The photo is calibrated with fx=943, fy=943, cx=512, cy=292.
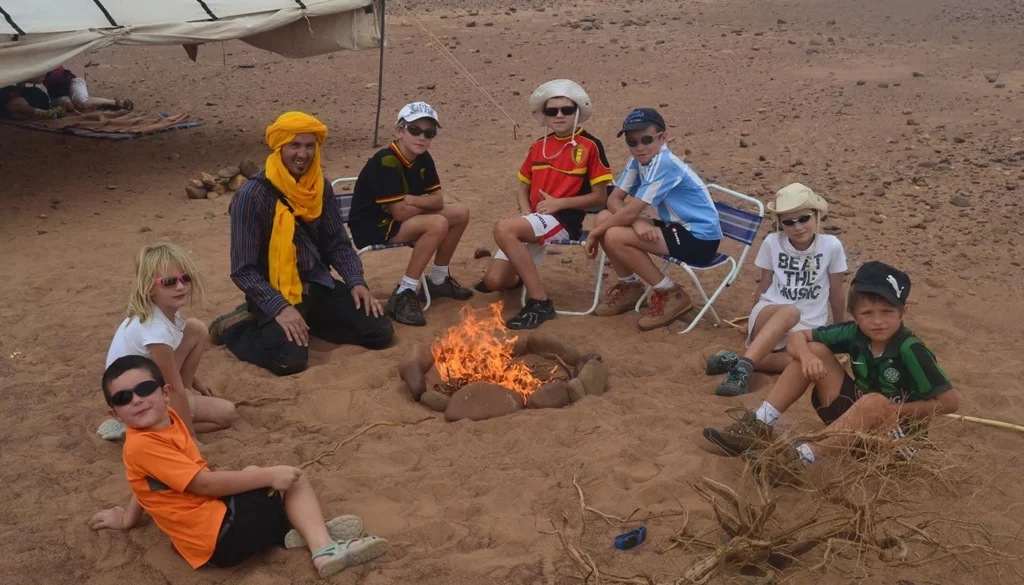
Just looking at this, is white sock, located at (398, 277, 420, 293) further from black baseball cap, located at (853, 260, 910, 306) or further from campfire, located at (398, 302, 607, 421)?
black baseball cap, located at (853, 260, 910, 306)

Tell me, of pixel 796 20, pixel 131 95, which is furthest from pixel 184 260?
pixel 796 20

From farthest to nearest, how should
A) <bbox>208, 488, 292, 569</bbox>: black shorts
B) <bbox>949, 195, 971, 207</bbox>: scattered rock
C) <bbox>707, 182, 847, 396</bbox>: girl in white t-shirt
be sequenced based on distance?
<bbox>949, 195, 971, 207</bbox>: scattered rock → <bbox>707, 182, 847, 396</bbox>: girl in white t-shirt → <bbox>208, 488, 292, 569</bbox>: black shorts

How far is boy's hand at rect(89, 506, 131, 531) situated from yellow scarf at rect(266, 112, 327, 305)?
5.57ft

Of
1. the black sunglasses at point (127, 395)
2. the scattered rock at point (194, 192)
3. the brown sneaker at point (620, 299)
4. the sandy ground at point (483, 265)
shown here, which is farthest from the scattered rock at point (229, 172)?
the black sunglasses at point (127, 395)

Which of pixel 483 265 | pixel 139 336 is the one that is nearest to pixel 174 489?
pixel 139 336

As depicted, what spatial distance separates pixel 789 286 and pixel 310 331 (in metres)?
2.65

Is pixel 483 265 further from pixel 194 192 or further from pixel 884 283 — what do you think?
pixel 884 283

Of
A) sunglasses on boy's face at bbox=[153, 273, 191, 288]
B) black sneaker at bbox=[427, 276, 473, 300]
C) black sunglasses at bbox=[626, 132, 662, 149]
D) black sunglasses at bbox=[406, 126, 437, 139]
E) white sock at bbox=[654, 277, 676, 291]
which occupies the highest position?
black sunglasses at bbox=[626, 132, 662, 149]

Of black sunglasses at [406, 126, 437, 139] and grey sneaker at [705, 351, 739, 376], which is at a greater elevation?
black sunglasses at [406, 126, 437, 139]

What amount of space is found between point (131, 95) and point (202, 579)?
1029 centimetres

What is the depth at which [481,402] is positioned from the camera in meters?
4.46

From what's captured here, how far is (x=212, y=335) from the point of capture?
527 cm

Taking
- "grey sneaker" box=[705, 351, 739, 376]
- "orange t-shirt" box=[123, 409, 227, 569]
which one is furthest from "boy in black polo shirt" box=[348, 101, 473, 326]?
"orange t-shirt" box=[123, 409, 227, 569]

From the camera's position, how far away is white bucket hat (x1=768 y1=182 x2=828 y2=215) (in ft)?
14.8
